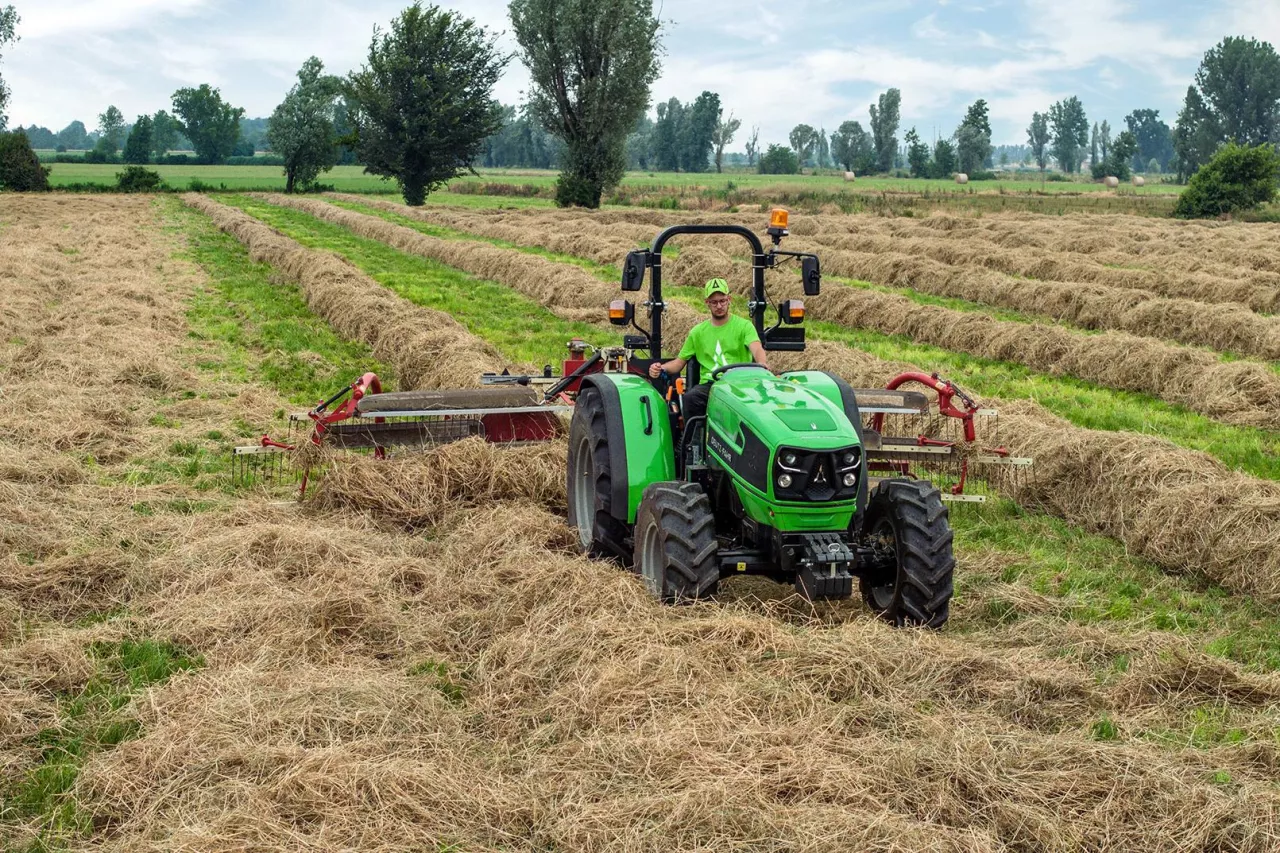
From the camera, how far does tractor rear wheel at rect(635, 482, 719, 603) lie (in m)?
5.68

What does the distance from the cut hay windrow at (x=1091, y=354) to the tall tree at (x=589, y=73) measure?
31.2 meters

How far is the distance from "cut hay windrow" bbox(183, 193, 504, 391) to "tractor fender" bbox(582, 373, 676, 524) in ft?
15.4

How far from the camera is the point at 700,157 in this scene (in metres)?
128

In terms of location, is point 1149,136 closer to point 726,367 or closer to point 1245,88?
point 1245,88

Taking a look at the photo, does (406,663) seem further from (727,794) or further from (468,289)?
(468,289)

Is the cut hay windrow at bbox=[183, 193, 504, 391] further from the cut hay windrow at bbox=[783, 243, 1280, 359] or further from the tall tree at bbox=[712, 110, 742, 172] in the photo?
the tall tree at bbox=[712, 110, 742, 172]

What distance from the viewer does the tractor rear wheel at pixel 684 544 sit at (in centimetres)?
568

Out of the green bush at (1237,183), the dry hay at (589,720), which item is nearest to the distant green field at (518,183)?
the green bush at (1237,183)

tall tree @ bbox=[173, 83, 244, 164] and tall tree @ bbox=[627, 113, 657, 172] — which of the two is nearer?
tall tree @ bbox=[173, 83, 244, 164]

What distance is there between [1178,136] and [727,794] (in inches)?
3960

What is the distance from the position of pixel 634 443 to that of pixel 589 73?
1730 inches

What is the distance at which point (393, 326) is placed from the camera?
48.8ft

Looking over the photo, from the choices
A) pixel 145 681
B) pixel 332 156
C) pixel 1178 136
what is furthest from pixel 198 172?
pixel 145 681

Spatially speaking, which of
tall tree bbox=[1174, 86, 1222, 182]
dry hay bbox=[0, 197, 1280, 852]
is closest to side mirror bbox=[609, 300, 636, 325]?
dry hay bbox=[0, 197, 1280, 852]
